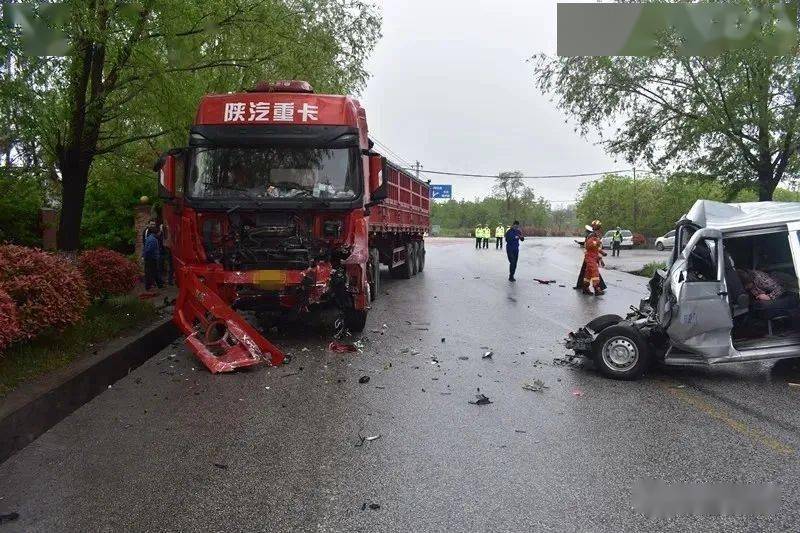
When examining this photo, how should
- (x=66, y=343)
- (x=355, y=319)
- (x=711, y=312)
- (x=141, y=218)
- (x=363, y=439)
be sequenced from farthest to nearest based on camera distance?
(x=141, y=218), (x=355, y=319), (x=66, y=343), (x=711, y=312), (x=363, y=439)

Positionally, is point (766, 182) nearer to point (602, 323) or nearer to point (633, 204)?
point (602, 323)

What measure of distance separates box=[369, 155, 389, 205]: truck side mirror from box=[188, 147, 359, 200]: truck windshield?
0.43 m

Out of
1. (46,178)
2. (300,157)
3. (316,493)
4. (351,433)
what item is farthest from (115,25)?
(316,493)

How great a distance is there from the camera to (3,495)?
3.95 meters

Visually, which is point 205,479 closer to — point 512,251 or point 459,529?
point 459,529

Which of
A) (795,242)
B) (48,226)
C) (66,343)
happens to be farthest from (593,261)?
(48,226)

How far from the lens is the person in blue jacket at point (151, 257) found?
12.8m

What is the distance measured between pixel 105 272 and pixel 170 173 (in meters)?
2.07

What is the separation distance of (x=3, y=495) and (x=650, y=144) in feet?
73.2

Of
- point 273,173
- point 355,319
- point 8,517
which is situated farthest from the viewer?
point 355,319

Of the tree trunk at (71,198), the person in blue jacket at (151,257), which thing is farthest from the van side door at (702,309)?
the person in blue jacket at (151,257)

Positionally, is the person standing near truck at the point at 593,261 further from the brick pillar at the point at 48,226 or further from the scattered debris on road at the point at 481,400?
the brick pillar at the point at 48,226

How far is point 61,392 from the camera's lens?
5559 mm

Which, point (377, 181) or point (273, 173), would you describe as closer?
point (273, 173)
